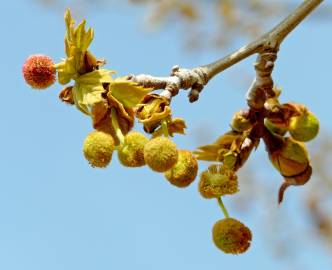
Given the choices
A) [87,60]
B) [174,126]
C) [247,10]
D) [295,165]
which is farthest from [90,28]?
[247,10]

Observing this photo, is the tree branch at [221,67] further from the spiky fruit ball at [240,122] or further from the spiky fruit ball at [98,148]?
the spiky fruit ball at [98,148]

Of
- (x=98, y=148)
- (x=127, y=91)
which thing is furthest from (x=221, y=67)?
(x=98, y=148)

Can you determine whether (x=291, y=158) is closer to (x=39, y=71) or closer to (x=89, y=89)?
(x=89, y=89)

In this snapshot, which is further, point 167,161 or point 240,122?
point 240,122

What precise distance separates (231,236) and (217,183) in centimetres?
14

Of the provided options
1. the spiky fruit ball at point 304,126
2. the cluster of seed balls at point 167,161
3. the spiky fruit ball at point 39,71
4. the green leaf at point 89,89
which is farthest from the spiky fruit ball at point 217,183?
the spiky fruit ball at point 39,71

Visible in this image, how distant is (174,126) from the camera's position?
1724mm

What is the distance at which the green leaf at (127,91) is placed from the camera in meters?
1.64

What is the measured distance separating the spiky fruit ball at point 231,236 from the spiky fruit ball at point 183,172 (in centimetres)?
14

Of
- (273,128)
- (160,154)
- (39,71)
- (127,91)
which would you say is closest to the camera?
(160,154)

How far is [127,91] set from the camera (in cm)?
165

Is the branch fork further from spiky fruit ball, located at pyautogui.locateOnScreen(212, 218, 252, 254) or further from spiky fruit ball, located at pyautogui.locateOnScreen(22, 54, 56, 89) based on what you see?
spiky fruit ball, located at pyautogui.locateOnScreen(212, 218, 252, 254)

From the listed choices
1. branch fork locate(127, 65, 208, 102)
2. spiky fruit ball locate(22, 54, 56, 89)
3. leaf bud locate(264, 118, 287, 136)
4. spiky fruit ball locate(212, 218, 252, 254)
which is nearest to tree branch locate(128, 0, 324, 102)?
branch fork locate(127, 65, 208, 102)

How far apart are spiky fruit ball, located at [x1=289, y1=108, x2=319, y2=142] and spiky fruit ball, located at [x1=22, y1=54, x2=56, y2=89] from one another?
2.09 ft
